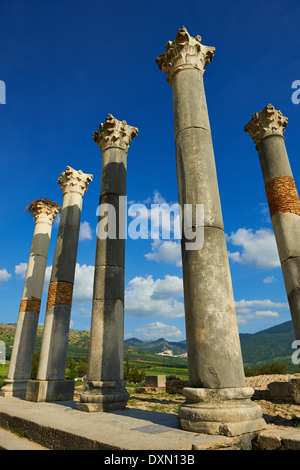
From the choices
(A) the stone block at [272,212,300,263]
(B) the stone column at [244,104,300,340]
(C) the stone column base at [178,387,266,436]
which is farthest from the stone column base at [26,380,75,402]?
(A) the stone block at [272,212,300,263]

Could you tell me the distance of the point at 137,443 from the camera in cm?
437

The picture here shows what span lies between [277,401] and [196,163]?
12240 millimetres

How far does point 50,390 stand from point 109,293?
564cm

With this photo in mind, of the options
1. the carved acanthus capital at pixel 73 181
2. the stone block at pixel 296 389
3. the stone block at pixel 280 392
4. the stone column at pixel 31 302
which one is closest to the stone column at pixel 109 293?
the carved acanthus capital at pixel 73 181

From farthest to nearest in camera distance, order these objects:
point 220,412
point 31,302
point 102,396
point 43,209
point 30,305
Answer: point 43,209
point 31,302
point 30,305
point 102,396
point 220,412

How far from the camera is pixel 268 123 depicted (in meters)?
12.8

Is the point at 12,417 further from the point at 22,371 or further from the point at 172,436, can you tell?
the point at 22,371

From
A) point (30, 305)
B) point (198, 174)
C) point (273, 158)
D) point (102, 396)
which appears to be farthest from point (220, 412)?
point (30, 305)

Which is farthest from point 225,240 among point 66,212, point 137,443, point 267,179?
point 66,212

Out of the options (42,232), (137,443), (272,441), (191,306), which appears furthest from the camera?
(42,232)

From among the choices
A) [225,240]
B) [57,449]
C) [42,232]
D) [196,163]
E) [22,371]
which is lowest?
[57,449]

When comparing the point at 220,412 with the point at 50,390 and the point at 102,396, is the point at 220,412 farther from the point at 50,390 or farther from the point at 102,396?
the point at 50,390

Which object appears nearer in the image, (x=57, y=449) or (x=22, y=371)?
(x=57, y=449)

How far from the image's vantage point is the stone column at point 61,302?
41.0 feet
